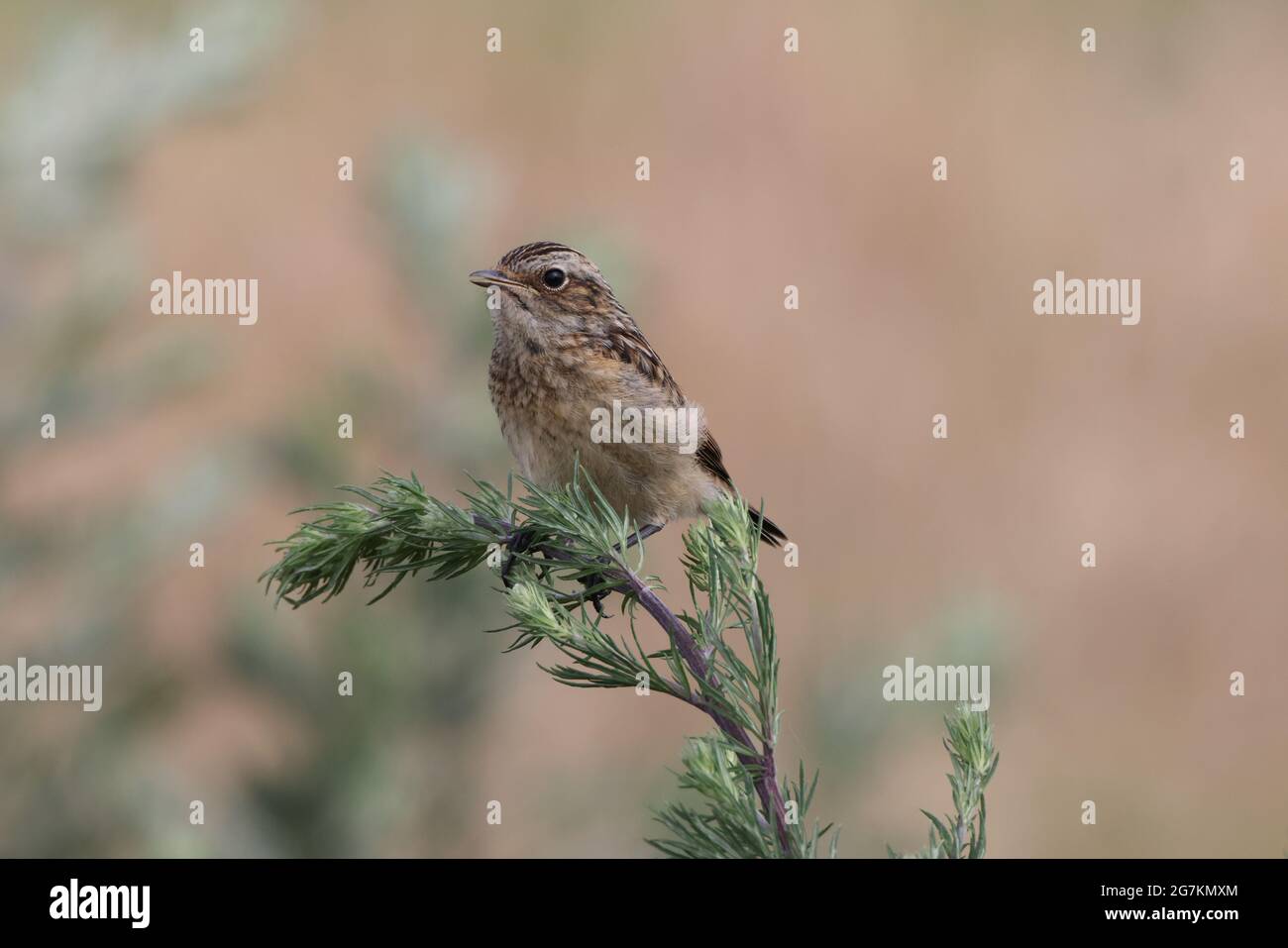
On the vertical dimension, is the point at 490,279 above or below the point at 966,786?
above

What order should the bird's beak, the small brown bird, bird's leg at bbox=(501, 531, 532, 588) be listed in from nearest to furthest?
bird's leg at bbox=(501, 531, 532, 588), the small brown bird, the bird's beak

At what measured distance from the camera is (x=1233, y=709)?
11.8 meters

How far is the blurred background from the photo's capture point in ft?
16.3

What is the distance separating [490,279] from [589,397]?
56 centimetres

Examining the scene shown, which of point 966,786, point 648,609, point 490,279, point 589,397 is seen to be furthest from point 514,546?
point 490,279

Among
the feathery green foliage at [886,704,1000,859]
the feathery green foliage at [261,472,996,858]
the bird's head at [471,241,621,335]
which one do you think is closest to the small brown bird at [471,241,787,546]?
the bird's head at [471,241,621,335]

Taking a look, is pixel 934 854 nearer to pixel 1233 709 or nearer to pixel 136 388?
pixel 136 388

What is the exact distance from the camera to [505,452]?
5.37 m

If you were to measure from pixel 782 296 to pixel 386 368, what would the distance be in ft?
23.8

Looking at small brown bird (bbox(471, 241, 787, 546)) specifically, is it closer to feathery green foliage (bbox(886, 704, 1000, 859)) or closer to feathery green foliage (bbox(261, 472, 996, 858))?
feathery green foliage (bbox(261, 472, 996, 858))

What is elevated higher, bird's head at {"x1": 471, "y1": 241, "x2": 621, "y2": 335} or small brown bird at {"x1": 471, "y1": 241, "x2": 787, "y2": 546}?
bird's head at {"x1": 471, "y1": 241, "x2": 621, "y2": 335}

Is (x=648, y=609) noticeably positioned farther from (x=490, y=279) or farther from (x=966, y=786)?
(x=490, y=279)

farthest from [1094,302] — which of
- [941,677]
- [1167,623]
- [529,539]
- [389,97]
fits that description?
[529,539]

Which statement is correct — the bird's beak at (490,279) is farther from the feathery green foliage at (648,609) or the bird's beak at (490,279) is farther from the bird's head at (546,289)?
the feathery green foliage at (648,609)
